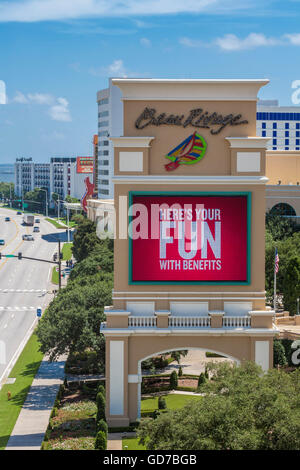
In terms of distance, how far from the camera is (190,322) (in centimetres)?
3938

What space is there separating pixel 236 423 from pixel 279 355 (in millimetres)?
22991

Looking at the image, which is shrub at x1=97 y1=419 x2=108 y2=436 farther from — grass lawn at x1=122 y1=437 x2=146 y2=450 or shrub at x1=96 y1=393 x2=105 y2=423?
shrub at x1=96 y1=393 x2=105 y2=423

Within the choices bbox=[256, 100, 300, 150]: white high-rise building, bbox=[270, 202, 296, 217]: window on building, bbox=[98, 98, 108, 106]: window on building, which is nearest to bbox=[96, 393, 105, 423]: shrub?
bbox=[270, 202, 296, 217]: window on building

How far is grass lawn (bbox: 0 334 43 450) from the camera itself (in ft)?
141

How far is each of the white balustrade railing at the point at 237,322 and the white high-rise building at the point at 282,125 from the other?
152 m

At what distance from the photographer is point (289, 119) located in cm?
18962

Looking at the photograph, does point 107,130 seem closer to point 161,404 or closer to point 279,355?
point 279,355

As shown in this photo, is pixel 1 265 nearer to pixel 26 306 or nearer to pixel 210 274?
pixel 26 306

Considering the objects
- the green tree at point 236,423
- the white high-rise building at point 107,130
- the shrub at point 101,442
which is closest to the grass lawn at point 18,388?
the shrub at point 101,442

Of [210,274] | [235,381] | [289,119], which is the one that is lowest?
[235,381]

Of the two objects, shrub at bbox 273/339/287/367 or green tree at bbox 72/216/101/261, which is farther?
green tree at bbox 72/216/101/261

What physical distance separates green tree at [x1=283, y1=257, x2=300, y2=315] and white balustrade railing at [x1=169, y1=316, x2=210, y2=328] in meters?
21.0
